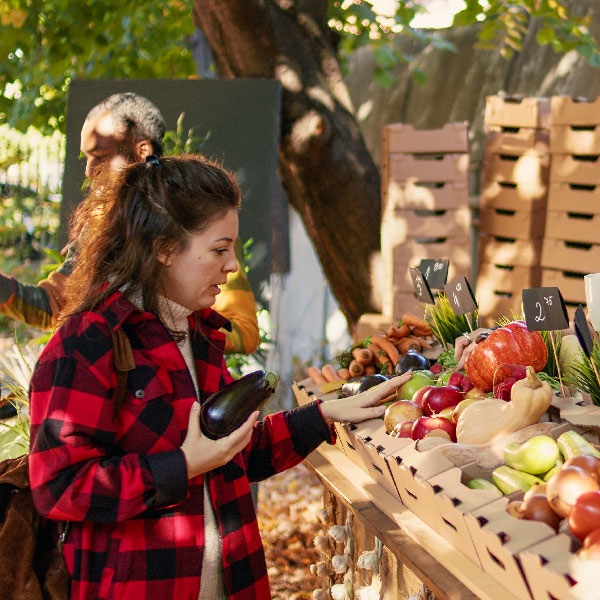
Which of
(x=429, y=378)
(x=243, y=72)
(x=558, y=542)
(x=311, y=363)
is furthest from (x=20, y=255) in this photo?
(x=558, y=542)

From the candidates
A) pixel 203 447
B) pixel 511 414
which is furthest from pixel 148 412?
pixel 511 414

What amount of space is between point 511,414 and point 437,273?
0.96m

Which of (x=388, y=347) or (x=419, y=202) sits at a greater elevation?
(x=419, y=202)

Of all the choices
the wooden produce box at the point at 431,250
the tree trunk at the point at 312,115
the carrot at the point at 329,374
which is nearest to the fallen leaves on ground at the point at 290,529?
the tree trunk at the point at 312,115

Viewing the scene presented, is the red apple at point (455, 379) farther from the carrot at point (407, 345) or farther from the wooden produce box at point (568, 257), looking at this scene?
the wooden produce box at point (568, 257)

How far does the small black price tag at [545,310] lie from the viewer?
1748 mm

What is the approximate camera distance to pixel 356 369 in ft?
8.52

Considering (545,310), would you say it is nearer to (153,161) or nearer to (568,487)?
(568,487)

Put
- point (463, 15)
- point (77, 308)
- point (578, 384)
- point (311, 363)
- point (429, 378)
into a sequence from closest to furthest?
point (77, 308) → point (578, 384) → point (429, 378) → point (463, 15) → point (311, 363)

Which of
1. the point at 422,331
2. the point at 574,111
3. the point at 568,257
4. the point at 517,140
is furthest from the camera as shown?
the point at 517,140

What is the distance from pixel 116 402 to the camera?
146cm

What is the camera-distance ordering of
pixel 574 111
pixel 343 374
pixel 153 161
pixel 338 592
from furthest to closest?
1. pixel 574 111
2. pixel 343 374
3. pixel 338 592
4. pixel 153 161

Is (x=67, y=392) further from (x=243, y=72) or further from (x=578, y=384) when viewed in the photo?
(x=243, y=72)

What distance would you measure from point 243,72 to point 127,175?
8.93 feet
